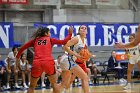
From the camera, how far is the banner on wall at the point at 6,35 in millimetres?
19438

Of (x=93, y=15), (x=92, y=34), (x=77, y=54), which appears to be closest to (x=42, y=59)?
(x=77, y=54)

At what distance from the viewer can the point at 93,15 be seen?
24.8 m

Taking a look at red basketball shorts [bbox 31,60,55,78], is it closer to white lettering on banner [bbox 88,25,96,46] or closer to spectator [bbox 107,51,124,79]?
spectator [bbox 107,51,124,79]

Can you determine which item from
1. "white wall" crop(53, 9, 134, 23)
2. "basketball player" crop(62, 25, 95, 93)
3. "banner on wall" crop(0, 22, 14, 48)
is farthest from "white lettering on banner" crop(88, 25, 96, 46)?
"basketball player" crop(62, 25, 95, 93)

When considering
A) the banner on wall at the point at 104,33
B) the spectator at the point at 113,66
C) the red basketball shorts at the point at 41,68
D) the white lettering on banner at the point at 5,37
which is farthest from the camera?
the banner on wall at the point at 104,33

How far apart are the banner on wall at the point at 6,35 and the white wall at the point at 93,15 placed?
14.8ft

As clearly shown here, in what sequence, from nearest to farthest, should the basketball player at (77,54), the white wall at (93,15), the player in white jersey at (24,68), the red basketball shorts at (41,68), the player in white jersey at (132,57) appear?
the red basketball shorts at (41,68)
the basketball player at (77,54)
the player in white jersey at (132,57)
the player in white jersey at (24,68)
the white wall at (93,15)

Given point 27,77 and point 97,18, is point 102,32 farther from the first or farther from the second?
point 27,77

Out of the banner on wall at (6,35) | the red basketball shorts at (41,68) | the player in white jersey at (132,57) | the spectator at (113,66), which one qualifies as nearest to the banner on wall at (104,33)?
the spectator at (113,66)

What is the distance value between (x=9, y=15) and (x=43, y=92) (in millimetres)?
9302

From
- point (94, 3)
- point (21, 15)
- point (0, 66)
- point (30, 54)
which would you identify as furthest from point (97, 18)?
point (0, 66)

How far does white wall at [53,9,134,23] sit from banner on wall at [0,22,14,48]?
4521 millimetres

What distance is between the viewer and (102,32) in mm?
21859

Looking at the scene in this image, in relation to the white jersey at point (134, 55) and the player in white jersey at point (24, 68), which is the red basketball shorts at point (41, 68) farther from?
the player in white jersey at point (24, 68)
